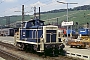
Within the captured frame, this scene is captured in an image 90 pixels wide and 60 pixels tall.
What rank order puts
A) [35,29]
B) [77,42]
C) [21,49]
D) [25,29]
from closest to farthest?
[35,29], [25,29], [21,49], [77,42]

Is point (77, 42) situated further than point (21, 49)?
Yes

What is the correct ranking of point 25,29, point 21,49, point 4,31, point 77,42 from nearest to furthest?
1. point 25,29
2. point 21,49
3. point 77,42
4. point 4,31

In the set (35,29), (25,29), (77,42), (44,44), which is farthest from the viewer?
(77,42)

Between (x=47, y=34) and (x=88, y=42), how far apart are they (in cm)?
1074

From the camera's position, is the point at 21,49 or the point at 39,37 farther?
the point at 21,49

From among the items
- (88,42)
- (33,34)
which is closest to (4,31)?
(88,42)

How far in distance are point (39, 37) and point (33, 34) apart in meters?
1.14

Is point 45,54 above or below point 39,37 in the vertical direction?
below

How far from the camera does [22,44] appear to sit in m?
22.8

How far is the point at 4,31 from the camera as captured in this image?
74562 mm

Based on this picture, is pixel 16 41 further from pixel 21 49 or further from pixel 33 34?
pixel 33 34

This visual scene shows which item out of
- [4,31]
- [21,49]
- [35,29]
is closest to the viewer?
[35,29]

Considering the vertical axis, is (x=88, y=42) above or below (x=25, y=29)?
below

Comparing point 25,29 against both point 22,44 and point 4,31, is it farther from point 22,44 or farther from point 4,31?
point 4,31
